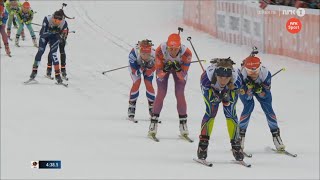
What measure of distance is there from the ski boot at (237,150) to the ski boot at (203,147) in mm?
418

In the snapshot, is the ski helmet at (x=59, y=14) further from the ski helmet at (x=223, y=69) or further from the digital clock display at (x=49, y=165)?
the ski helmet at (x=223, y=69)

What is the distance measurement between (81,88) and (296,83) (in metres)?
5.55

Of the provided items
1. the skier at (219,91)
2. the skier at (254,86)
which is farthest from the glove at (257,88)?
the skier at (219,91)

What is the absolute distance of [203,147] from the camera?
10109mm

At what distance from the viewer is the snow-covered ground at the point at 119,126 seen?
33.4ft

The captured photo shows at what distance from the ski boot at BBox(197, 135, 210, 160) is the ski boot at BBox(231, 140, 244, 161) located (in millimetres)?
418

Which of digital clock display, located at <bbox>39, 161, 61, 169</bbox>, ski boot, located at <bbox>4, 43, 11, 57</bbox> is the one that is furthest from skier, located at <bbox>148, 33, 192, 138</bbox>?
ski boot, located at <bbox>4, 43, 11, 57</bbox>

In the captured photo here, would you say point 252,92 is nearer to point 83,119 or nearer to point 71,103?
point 83,119

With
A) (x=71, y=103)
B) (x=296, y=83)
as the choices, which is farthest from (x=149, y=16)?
(x=71, y=103)

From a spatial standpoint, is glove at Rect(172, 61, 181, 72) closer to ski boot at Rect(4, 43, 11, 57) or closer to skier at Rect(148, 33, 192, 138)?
skier at Rect(148, 33, 192, 138)

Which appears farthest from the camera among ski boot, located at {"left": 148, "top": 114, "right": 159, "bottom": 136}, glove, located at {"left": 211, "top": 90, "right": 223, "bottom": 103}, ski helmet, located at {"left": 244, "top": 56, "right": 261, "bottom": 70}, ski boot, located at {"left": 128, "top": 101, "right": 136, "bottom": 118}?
ski boot, located at {"left": 128, "top": 101, "right": 136, "bottom": 118}

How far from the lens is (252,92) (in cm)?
1084

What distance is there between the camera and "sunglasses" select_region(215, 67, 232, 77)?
9.47 meters

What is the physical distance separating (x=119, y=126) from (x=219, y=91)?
3.67 meters
